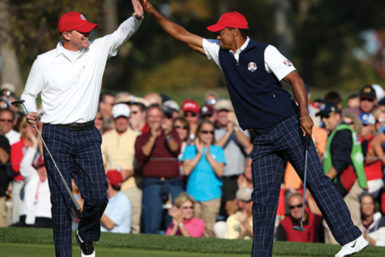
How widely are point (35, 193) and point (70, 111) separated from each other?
457 cm

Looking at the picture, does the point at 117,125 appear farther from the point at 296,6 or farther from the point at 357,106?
the point at 296,6

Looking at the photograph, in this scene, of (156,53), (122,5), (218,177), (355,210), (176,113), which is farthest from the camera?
(156,53)

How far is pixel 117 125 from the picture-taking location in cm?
1289

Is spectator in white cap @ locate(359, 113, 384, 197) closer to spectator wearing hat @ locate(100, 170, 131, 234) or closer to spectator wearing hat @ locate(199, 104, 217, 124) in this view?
spectator wearing hat @ locate(199, 104, 217, 124)

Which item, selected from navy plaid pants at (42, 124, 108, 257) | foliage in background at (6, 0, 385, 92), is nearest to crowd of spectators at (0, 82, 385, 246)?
navy plaid pants at (42, 124, 108, 257)

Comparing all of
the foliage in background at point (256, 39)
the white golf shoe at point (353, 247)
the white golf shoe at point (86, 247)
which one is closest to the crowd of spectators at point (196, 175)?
the white golf shoe at point (86, 247)

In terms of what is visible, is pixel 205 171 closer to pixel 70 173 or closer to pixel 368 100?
pixel 368 100

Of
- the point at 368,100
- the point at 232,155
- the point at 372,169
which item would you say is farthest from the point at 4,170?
the point at 368,100

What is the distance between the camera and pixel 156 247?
31.9 ft

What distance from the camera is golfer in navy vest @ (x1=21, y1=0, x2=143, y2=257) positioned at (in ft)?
26.4

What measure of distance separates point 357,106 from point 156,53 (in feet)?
98.9

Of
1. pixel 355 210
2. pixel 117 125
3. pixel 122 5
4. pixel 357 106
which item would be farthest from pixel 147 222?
pixel 122 5

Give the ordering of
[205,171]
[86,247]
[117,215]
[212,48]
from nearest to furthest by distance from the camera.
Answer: [212,48] → [86,247] → [117,215] → [205,171]

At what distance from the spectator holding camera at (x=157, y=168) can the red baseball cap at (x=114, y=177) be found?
439 mm
